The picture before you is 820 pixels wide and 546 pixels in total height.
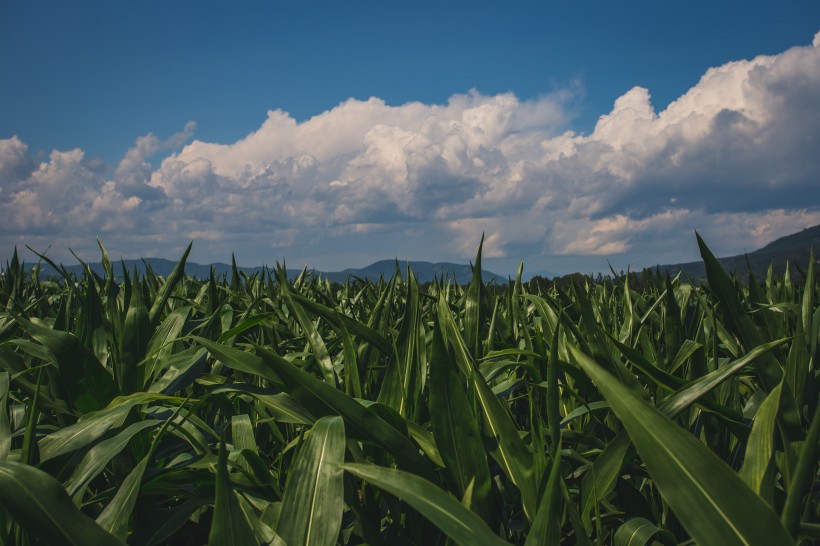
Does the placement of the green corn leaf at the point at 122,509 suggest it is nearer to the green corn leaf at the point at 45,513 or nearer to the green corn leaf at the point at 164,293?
the green corn leaf at the point at 45,513

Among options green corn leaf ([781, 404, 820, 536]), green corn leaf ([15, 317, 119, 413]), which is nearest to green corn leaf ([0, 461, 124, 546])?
green corn leaf ([15, 317, 119, 413])

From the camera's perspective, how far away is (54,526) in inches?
27.9

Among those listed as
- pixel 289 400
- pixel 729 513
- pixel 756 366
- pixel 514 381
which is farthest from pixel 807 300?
pixel 289 400

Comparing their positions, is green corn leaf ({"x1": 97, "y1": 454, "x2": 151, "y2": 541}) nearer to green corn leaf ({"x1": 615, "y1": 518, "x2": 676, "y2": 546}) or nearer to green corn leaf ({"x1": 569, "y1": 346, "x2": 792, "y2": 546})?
green corn leaf ({"x1": 569, "y1": 346, "x2": 792, "y2": 546})

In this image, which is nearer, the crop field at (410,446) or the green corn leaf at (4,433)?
the crop field at (410,446)

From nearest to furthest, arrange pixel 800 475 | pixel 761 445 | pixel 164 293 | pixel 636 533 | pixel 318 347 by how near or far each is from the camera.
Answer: pixel 800 475
pixel 761 445
pixel 636 533
pixel 318 347
pixel 164 293

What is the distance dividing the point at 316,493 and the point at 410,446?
0.18 metres

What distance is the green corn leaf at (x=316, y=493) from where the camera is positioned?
837 mm

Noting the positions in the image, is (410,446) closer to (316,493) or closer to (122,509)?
(316,493)

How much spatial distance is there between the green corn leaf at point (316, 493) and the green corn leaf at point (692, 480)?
0.43 metres

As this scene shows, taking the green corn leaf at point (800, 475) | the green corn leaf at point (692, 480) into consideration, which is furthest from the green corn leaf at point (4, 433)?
the green corn leaf at point (800, 475)

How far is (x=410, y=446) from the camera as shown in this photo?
38.4 inches

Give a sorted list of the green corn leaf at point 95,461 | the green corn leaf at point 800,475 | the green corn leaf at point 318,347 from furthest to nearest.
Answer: the green corn leaf at point 318,347, the green corn leaf at point 95,461, the green corn leaf at point 800,475

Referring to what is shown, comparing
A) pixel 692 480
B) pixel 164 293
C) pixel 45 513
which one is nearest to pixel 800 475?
pixel 692 480
